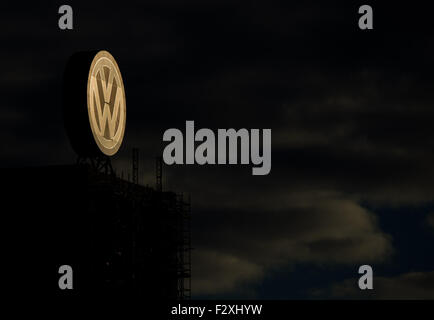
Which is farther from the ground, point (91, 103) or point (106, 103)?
point (106, 103)

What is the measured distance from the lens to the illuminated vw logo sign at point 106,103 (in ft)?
195

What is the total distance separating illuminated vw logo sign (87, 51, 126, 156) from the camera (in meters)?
59.6

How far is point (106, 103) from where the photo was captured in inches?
2450

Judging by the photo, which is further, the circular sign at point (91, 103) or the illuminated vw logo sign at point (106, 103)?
the illuminated vw logo sign at point (106, 103)

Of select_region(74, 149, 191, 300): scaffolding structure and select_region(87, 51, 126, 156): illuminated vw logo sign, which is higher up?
select_region(87, 51, 126, 156): illuminated vw logo sign

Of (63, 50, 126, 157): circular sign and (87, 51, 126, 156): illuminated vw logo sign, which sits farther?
(87, 51, 126, 156): illuminated vw logo sign

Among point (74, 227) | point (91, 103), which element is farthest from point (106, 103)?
point (74, 227)

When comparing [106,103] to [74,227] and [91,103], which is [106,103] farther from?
[74,227]

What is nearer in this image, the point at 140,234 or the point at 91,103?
the point at 91,103

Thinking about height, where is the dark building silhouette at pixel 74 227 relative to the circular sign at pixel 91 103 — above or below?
below

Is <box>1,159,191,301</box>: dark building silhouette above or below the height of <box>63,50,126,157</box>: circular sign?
below

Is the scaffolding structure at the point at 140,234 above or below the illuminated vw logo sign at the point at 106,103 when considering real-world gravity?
below
